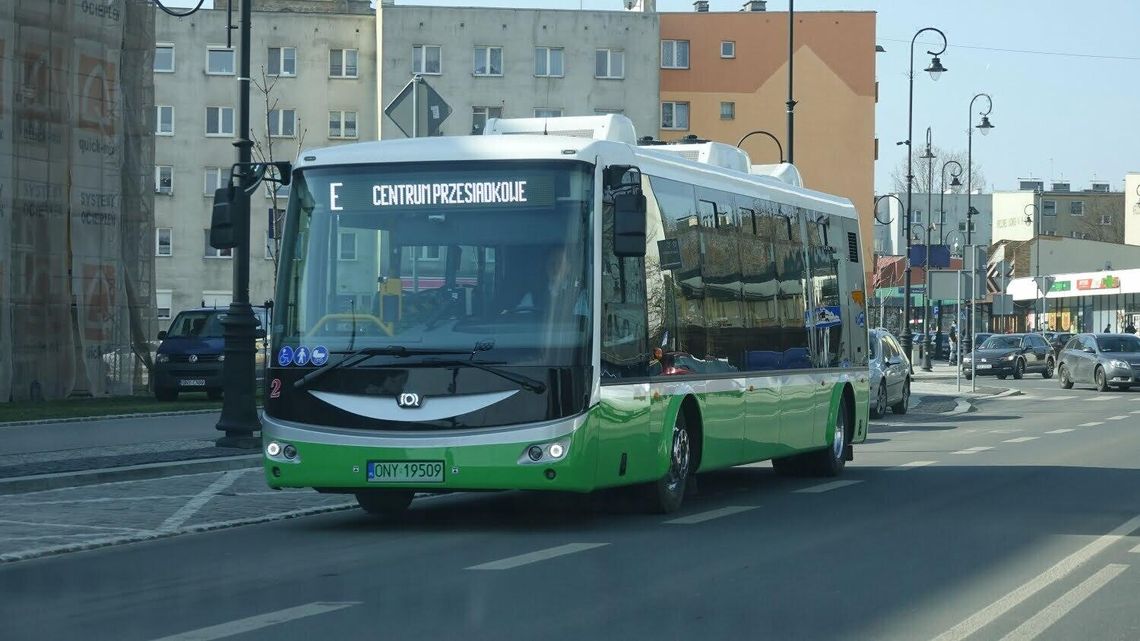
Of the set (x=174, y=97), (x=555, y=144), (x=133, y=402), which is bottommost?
(x=133, y=402)

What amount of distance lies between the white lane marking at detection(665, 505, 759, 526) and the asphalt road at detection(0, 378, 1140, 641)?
2 centimetres

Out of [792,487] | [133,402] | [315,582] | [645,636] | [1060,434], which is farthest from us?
[133,402]

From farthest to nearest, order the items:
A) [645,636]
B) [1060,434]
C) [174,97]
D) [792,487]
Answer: [174,97]
[1060,434]
[792,487]
[645,636]

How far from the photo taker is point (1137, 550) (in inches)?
450

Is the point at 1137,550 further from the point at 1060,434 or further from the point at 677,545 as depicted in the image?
the point at 1060,434

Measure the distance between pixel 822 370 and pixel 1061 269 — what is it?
109 m

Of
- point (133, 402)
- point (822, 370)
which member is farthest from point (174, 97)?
point (822, 370)

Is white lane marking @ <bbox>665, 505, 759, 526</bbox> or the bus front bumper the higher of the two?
the bus front bumper

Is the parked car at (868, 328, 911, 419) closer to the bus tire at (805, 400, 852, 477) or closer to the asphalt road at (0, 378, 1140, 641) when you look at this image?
the bus tire at (805, 400, 852, 477)

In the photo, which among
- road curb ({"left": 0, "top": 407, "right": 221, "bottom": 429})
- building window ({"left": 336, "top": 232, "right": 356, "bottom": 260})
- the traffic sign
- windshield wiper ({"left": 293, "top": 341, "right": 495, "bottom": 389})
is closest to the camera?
windshield wiper ({"left": 293, "top": 341, "right": 495, "bottom": 389})

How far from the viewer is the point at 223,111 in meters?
76.9

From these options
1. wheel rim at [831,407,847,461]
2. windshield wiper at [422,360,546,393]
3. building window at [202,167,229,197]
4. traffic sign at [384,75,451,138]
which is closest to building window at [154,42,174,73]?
building window at [202,167,229,197]

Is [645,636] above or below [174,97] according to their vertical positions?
below

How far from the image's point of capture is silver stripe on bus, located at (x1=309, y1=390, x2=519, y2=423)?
40.1 feet
